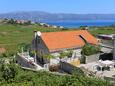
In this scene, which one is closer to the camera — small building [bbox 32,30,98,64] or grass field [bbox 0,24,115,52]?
small building [bbox 32,30,98,64]

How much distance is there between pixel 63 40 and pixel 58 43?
1452mm

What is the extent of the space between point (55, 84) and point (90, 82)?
8.72 feet

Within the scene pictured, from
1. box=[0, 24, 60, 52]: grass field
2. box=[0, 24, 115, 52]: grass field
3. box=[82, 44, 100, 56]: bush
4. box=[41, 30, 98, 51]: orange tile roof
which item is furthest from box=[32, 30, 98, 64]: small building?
box=[0, 24, 115, 52]: grass field

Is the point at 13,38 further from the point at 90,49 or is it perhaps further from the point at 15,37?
the point at 90,49

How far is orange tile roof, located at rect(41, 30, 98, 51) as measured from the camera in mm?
40250

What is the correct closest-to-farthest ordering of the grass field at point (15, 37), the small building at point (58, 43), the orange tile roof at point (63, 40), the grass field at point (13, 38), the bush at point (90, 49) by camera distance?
the bush at point (90, 49) → the small building at point (58, 43) → the orange tile roof at point (63, 40) → the grass field at point (13, 38) → the grass field at point (15, 37)

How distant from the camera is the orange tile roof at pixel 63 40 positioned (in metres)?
40.2

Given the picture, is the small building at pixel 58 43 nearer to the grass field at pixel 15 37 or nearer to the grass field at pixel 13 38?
the grass field at pixel 13 38

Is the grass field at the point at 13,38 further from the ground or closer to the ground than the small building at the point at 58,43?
closer to the ground

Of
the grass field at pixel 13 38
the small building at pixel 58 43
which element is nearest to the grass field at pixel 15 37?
the grass field at pixel 13 38

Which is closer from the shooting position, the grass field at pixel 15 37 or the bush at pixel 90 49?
the bush at pixel 90 49

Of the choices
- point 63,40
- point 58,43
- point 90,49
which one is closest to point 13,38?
point 63,40

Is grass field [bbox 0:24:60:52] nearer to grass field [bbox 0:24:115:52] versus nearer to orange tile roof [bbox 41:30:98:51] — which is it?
grass field [bbox 0:24:115:52]

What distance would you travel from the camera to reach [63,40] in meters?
42.0
